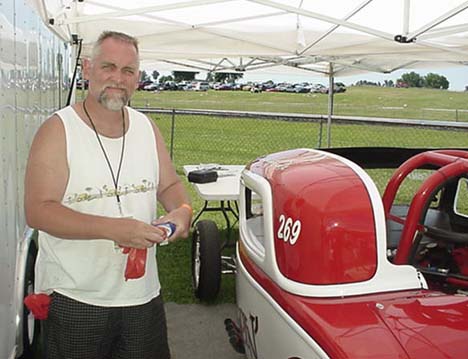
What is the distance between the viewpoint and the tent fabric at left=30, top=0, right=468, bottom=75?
468 centimetres

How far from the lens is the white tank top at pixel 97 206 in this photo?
1964 millimetres

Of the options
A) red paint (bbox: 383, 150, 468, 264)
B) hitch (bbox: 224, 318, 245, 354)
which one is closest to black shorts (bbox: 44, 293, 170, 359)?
hitch (bbox: 224, 318, 245, 354)

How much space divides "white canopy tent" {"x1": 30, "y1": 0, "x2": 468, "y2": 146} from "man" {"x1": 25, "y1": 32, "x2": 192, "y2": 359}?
7.26ft

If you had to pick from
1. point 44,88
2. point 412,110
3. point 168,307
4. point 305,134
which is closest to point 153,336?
point 168,307

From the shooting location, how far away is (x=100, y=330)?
6.85 feet

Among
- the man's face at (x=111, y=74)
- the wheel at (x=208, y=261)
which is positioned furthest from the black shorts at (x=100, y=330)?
the wheel at (x=208, y=261)

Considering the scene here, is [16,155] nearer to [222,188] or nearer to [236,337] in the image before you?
[236,337]

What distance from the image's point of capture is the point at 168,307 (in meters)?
4.51

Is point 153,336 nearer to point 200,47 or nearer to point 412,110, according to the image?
point 200,47

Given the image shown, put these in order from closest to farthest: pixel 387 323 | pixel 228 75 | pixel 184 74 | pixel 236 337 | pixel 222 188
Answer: pixel 387 323 < pixel 236 337 < pixel 222 188 < pixel 184 74 < pixel 228 75

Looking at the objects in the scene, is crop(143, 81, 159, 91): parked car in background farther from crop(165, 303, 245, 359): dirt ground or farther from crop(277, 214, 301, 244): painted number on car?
crop(277, 214, 301, 244): painted number on car

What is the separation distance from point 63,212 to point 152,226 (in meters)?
0.29

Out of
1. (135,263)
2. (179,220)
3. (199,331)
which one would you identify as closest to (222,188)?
(199,331)

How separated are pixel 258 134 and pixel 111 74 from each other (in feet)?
51.8
